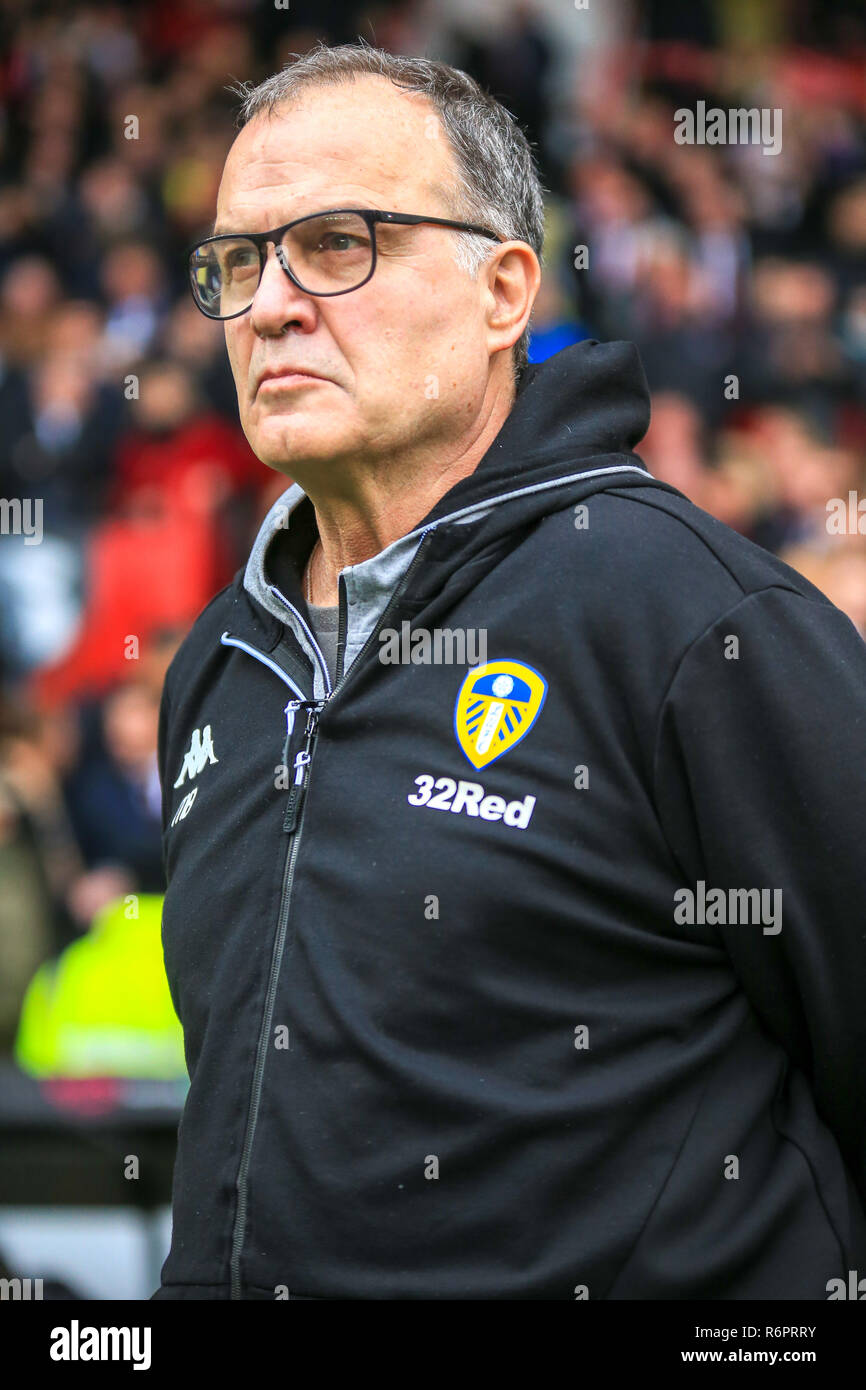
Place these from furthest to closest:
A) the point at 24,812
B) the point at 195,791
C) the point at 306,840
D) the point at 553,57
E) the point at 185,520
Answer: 1. the point at 553,57
2. the point at 185,520
3. the point at 24,812
4. the point at 195,791
5. the point at 306,840

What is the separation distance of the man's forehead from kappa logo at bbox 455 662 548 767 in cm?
53

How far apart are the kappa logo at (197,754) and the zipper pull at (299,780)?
182mm

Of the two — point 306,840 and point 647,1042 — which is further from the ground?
point 306,840

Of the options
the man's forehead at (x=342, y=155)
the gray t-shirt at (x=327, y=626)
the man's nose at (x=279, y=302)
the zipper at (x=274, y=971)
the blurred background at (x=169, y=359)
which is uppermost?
the blurred background at (x=169, y=359)

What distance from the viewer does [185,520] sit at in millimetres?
5578

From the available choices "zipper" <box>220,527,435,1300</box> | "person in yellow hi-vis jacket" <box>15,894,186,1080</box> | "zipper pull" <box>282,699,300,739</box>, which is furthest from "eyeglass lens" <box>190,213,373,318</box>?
"person in yellow hi-vis jacket" <box>15,894,186,1080</box>

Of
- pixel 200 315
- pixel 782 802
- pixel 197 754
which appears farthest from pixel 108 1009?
pixel 782 802

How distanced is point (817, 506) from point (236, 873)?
3883mm

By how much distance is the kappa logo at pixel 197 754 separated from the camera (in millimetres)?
1847

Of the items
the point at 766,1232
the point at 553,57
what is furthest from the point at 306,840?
the point at 553,57

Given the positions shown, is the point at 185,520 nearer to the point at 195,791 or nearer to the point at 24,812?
the point at 24,812

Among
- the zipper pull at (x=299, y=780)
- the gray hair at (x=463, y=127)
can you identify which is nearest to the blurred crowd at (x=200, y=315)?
the gray hair at (x=463, y=127)

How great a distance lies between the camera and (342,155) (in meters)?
1.72

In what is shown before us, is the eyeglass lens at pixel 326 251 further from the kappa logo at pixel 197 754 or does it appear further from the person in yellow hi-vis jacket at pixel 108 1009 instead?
the person in yellow hi-vis jacket at pixel 108 1009
